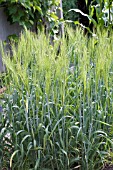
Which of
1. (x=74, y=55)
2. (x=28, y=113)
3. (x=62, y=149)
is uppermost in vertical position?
(x=74, y=55)

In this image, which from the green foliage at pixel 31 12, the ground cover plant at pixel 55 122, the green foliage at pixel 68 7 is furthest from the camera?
the green foliage at pixel 68 7

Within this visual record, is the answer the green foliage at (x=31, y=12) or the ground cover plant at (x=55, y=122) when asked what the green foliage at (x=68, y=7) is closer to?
the green foliage at (x=31, y=12)

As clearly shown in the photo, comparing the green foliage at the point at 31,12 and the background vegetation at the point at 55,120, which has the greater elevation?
the green foliage at the point at 31,12

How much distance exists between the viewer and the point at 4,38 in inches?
167

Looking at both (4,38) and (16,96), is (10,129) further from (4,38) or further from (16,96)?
(4,38)

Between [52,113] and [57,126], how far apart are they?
87mm

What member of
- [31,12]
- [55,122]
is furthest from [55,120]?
[31,12]

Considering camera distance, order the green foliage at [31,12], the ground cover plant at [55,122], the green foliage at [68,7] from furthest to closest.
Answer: the green foliage at [68,7] < the green foliage at [31,12] < the ground cover plant at [55,122]

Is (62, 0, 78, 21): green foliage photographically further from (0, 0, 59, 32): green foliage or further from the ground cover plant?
the ground cover plant

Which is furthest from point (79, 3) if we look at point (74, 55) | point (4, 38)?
point (74, 55)

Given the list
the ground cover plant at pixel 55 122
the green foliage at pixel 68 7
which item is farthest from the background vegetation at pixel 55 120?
the green foliage at pixel 68 7

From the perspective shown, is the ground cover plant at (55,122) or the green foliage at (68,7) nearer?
the ground cover plant at (55,122)

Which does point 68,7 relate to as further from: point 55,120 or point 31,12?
point 55,120

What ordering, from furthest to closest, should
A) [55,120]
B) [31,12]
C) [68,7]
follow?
[68,7] < [31,12] < [55,120]
